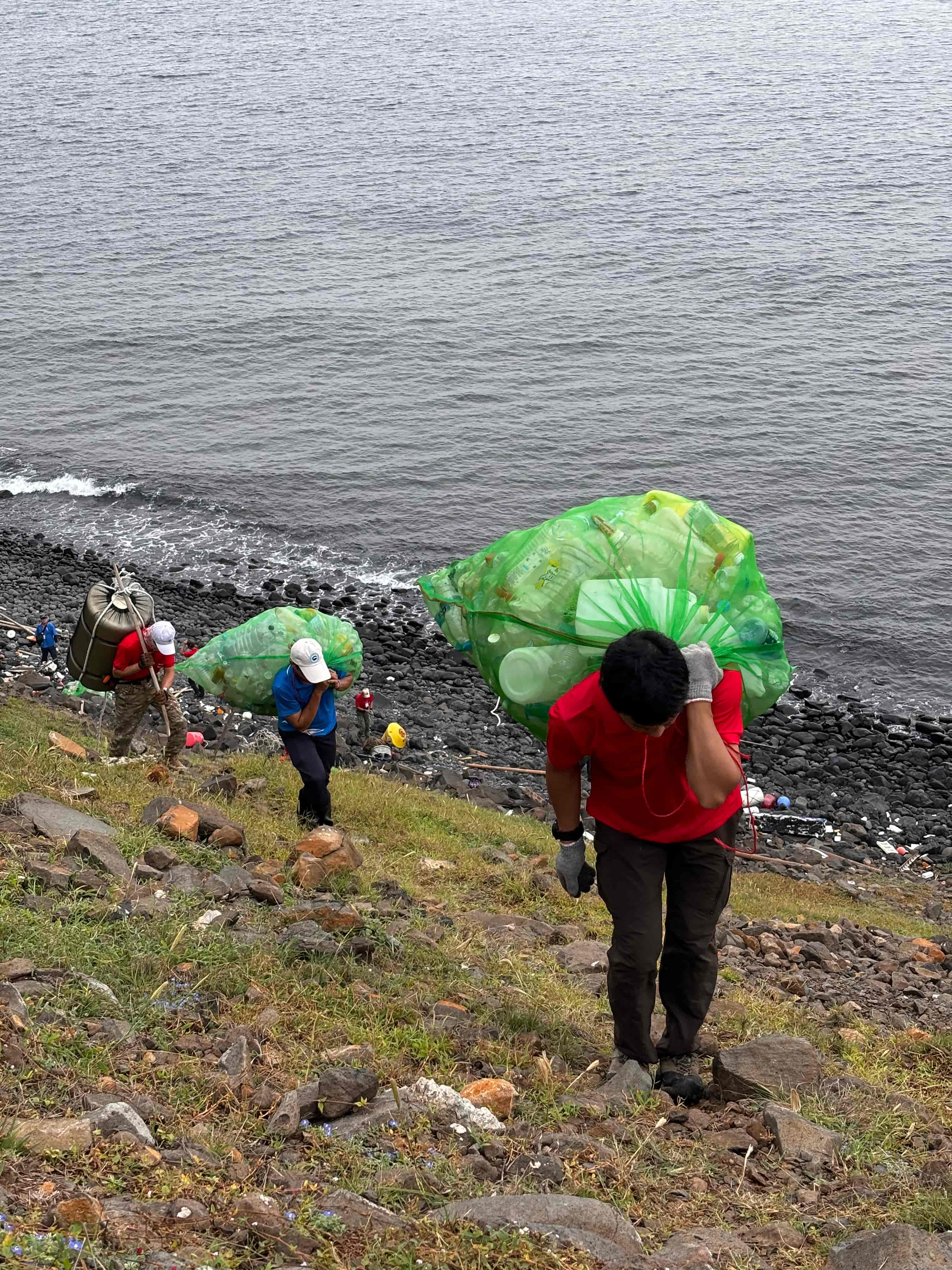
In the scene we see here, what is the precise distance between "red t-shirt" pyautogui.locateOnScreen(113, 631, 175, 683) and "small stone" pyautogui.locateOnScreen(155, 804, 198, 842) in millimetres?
2585

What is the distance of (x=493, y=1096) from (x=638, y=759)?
1419 mm

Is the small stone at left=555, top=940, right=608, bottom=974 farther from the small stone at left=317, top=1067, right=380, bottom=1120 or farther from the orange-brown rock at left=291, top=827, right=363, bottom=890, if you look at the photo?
the small stone at left=317, top=1067, right=380, bottom=1120

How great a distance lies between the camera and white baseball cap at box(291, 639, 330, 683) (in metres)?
8.35

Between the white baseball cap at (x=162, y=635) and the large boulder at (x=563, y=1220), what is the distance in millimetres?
6743

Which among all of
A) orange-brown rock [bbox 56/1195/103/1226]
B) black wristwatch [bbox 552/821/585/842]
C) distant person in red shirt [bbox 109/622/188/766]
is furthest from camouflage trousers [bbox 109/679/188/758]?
orange-brown rock [bbox 56/1195/103/1226]

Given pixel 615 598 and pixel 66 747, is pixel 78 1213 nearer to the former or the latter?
pixel 615 598

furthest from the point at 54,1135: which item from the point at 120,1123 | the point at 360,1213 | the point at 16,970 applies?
the point at 16,970

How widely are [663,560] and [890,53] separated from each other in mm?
75499

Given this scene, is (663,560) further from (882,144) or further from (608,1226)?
(882,144)

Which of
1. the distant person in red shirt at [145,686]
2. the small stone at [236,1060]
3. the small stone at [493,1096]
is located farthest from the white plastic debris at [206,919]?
the distant person in red shirt at [145,686]

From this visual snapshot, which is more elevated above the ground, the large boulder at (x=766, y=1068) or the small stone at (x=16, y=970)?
the small stone at (x=16, y=970)

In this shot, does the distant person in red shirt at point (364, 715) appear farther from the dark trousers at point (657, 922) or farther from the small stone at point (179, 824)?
the dark trousers at point (657, 922)

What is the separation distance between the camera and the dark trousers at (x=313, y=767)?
8.75 m

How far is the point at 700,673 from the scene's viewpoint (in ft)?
15.3
